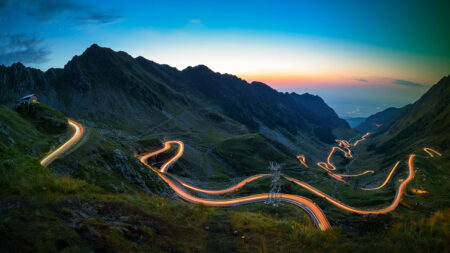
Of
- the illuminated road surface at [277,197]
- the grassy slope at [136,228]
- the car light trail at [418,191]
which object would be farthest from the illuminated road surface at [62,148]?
the car light trail at [418,191]

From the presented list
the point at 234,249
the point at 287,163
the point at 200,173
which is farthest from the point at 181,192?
the point at 287,163

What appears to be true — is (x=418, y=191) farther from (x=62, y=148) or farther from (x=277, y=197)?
(x=62, y=148)

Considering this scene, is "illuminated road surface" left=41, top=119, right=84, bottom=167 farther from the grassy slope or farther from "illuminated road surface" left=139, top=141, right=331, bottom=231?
"illuminated road surface" left=139, top=141, right=331, bottom=231

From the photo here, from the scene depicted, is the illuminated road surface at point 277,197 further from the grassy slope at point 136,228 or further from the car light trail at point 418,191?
the car light trail at point 418,191

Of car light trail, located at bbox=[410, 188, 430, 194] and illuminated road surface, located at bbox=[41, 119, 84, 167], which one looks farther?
car light trail, located at bbox=[410, 188, 430, 194]

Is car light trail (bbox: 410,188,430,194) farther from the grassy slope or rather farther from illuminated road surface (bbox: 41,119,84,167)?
illuminated road surface (bbox: 41,119,84,167)

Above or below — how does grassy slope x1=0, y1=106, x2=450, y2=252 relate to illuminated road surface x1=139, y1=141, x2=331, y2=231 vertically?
above

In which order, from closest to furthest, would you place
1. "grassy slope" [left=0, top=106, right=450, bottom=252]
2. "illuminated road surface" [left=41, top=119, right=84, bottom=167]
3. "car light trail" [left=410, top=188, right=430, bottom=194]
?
"grassy slope" [left=0, top=106, right=450, bottom=252], "illuminated road surface" [left=41, top=119, right=84, bottom=167], "car light trail" [left=410, top=188, right=430, bottom=194]

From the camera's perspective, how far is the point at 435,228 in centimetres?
1550

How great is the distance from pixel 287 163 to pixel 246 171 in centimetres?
4438

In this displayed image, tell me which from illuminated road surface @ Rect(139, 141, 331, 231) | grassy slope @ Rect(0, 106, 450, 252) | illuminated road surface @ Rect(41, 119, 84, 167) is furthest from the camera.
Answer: illuminated road surface @ Rect(139, 141, 331, 231)

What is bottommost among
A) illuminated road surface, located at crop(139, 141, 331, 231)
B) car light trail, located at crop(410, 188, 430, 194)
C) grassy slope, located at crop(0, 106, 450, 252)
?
car light trail, located at crop(410, 188, 430, 194)

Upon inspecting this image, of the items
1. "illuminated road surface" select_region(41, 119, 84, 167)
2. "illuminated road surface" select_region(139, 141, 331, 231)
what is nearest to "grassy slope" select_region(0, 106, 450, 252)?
"illuminated road surface" select_region(41, 119, 84, 167)

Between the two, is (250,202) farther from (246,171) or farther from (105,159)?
(246,171)
